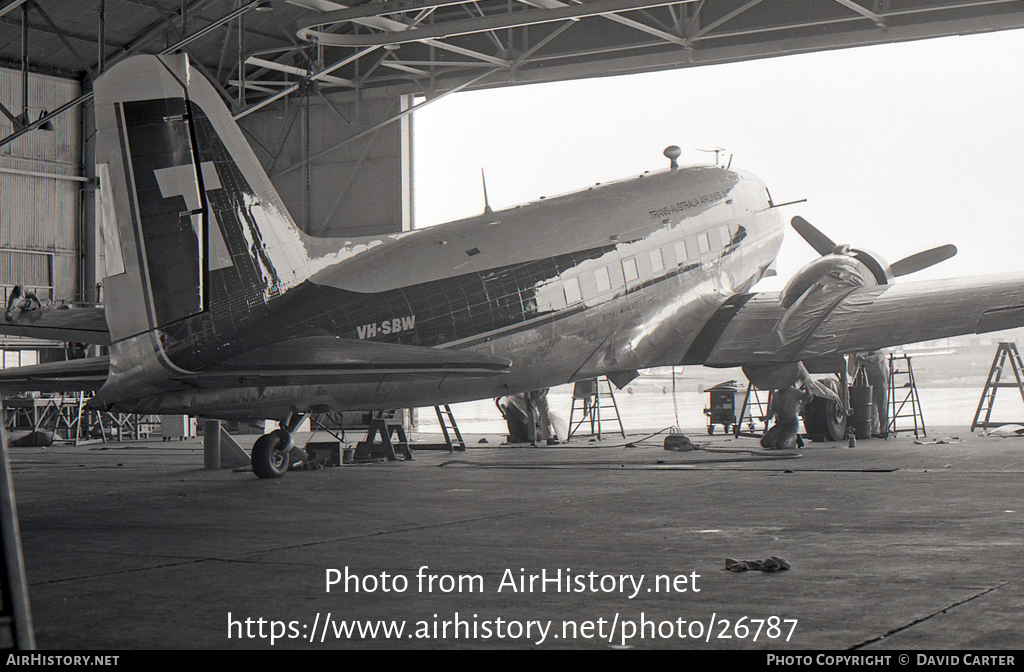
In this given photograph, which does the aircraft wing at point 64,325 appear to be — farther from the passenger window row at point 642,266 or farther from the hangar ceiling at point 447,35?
the hangar ceiling at point 447,35

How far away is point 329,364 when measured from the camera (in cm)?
1103

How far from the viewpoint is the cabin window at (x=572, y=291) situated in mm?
14500

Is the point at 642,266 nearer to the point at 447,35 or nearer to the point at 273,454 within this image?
the point at 273,454

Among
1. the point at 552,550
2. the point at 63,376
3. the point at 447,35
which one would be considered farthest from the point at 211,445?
the point at 447,35

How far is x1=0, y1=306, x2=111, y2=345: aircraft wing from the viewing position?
16078 mm

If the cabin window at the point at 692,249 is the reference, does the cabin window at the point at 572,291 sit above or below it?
below

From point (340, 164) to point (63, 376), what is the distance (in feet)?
74.5

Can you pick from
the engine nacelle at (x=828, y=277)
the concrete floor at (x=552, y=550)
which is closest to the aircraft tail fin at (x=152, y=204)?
the concrete floor at (x=552, y=550)

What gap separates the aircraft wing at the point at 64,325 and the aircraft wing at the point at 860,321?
10073 mm

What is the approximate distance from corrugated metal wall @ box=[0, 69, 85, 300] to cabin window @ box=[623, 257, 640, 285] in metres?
24.4

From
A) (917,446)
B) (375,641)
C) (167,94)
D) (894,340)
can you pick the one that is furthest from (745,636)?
(917,446)

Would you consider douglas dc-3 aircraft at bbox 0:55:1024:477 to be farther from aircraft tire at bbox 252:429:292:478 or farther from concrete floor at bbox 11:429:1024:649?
concrete floor at bbox 11:429:1024:649

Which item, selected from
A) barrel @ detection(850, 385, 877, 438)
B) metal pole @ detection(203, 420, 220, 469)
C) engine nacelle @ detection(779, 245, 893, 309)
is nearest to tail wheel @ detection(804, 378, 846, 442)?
barrel @ detection(850, 385, 877, 438)
